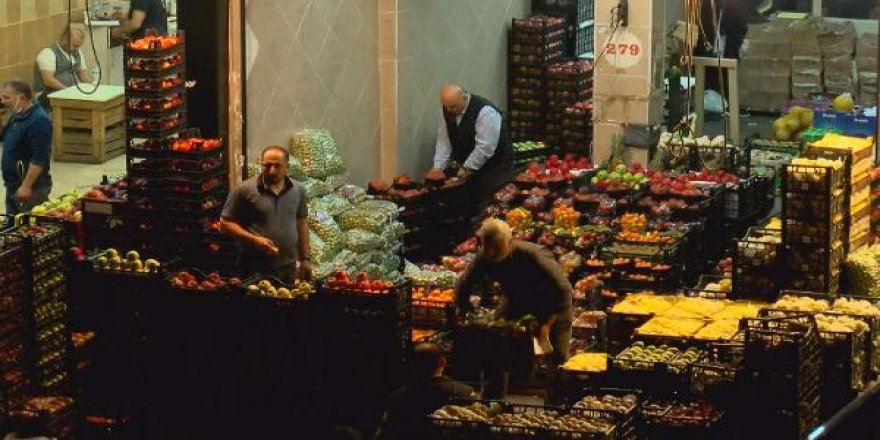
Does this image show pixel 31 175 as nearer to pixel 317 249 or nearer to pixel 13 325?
pixel 317 249

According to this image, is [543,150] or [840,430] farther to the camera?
[543,150]

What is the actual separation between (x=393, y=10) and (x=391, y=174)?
4.75 feet

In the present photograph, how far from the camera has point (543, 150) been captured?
19.0 m

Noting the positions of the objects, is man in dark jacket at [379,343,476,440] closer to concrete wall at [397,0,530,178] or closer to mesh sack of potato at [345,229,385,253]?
mesh sack of potato at [345,229,385,253]

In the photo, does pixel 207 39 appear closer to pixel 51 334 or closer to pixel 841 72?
pixel 51 334

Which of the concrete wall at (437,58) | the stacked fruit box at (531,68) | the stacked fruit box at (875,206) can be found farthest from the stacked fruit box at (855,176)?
the stacked fruit box at (531,68)

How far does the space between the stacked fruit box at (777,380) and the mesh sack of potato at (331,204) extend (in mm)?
5654

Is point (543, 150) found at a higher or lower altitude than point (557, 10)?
lower

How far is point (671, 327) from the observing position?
1212 centimetres

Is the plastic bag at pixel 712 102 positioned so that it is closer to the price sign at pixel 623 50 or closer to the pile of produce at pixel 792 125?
the pile of produce at pixel 792 125

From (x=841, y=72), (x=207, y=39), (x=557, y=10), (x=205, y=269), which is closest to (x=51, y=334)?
(x=205, y=269)

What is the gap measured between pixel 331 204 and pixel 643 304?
3.94 meters

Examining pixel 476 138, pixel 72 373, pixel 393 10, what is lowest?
pixel 72 373

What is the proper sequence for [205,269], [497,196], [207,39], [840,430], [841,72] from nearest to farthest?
[840,430]
[205,269]
[207,39]
[497,196]
[841,72]
